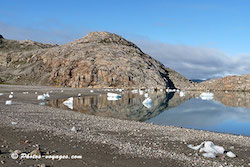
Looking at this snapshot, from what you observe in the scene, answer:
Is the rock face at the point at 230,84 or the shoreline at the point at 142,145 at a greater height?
the rock face at the point at 230,84

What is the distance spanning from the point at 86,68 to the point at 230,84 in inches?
2310

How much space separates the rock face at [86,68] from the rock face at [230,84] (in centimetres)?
849

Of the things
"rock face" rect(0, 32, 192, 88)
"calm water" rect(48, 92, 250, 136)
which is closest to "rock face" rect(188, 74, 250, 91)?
"rock face" rect(0, 32, 192, 88)

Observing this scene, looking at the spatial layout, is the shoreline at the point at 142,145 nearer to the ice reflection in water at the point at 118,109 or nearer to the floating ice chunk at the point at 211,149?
the floating ice chunk at the point at 211,149

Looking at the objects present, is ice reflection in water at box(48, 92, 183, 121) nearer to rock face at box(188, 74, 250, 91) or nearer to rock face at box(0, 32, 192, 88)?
rock face at box(0, 32, 192, 88)

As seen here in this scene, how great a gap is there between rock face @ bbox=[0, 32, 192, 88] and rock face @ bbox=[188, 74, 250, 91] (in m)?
8.49

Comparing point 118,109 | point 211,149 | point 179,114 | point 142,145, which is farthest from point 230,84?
point 142,145

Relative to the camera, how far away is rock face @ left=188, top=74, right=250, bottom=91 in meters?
88.4

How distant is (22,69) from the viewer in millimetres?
88062

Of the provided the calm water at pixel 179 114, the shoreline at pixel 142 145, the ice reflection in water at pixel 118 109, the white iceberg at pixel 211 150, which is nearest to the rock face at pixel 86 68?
the ice reflection in water at pixel 118 109

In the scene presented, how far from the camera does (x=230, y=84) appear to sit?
299 ft

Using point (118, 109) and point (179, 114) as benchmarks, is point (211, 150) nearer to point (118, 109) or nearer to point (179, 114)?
point (179, 114)

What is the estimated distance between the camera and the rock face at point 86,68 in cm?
7900

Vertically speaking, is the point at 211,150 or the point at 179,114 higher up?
the point at 211,150
